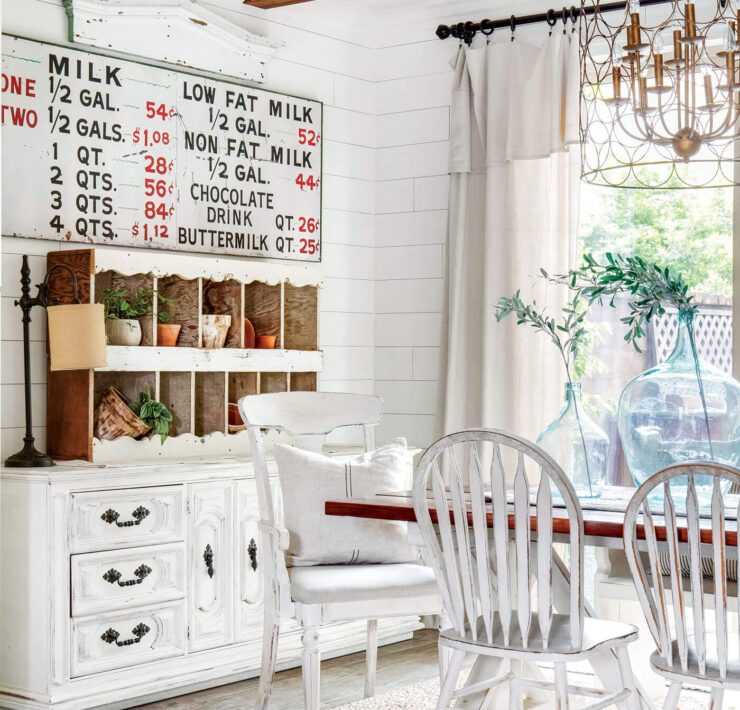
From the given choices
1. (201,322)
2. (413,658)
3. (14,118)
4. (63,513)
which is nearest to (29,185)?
(14,118)

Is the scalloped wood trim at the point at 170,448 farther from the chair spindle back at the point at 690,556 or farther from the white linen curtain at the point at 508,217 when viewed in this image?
the chair spindle back at the point at 690,556

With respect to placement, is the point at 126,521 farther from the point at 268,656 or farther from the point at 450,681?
the point at 450,681

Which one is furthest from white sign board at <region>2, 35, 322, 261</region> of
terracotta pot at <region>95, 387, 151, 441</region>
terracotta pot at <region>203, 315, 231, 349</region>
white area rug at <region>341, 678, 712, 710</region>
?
white area rug at <region>341, 678, 712, 710</region>

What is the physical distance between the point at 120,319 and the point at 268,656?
1.28 meters

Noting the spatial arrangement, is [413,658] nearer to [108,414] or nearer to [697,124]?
[108,414]

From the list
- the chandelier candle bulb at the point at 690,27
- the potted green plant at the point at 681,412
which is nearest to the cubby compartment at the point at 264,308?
the potted green plant at the point at 681,412

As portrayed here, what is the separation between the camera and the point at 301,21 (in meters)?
4.83

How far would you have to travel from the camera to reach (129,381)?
4148mm

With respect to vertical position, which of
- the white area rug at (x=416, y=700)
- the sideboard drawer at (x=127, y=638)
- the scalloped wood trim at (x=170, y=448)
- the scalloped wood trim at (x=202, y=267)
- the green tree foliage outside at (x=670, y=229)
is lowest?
the white area rug at (x=416, y=700)

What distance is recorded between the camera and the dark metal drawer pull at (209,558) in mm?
3885

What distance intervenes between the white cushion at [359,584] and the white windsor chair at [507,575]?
0.55 metres

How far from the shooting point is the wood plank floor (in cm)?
376

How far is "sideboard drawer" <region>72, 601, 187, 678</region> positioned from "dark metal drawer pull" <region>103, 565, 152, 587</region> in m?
0.09

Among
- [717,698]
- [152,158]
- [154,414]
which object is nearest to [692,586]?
[717,698]
